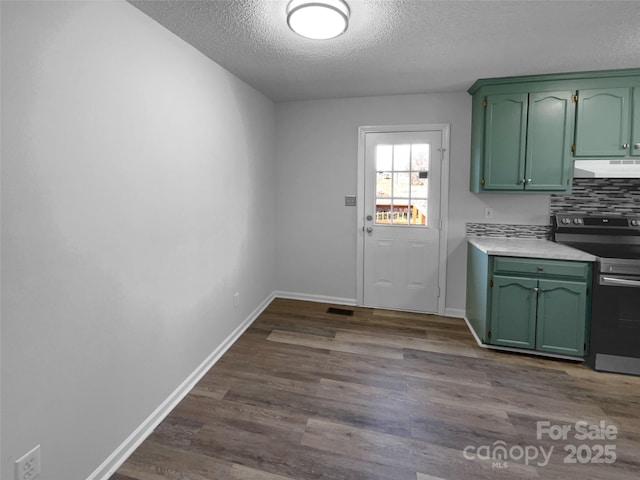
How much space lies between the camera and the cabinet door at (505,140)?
289 cm

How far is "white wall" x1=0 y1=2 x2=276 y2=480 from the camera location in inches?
48.7

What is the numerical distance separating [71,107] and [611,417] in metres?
3.29

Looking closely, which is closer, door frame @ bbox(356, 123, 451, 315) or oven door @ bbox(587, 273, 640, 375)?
oven door @ bbox(587, 273, 640, 375)

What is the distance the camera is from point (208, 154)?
A: 8.17 ft

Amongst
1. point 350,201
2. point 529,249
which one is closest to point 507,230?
point 529,249

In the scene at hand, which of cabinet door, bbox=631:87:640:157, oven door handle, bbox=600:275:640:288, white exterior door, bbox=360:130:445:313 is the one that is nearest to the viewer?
oven door handle, bbox=600:275:640:288

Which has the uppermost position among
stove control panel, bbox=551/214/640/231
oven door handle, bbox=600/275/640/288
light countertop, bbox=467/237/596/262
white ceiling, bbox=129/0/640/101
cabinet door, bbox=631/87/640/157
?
white ceiling, bbox=129/0/640/101

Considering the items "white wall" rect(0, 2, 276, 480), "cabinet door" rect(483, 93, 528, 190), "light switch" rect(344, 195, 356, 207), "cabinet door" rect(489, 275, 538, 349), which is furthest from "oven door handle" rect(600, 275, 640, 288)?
"white wall" rect(0, 2, 276, 480)

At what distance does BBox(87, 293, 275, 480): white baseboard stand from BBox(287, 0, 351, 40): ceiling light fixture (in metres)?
2.32

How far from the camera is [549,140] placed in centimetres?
285

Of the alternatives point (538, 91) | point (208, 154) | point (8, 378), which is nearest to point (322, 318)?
point (208, 154)

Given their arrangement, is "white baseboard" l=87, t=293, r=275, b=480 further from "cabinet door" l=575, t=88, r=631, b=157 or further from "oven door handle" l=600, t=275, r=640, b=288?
"cabinet door" l=575, t=88, r=631, b=157

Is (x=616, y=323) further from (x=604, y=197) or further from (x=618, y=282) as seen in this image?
(x=604, y=197)

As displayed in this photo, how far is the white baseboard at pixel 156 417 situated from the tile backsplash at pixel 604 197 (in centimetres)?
334
